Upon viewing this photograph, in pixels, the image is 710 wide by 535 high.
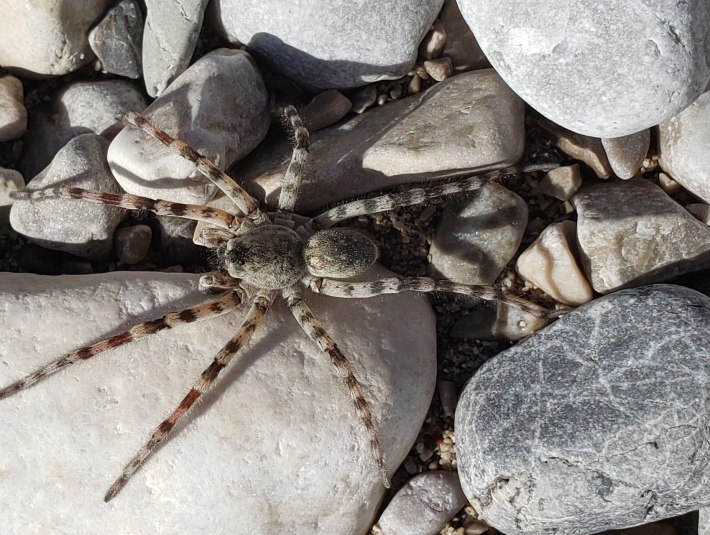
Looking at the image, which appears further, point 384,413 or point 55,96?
point 55,96

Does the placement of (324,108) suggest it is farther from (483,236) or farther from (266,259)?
(483,236)

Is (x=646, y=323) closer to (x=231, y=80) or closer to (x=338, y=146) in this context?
(x=338, y=146)

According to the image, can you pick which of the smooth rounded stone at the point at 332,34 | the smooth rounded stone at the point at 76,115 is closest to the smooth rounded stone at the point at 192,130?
the smooth rounded stone at the point at 332,34

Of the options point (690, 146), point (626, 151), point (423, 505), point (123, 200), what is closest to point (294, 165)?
point (123, 200)

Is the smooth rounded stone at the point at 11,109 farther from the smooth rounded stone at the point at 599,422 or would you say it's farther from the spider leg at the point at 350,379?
the smooth rounded stone at the point at 599,422

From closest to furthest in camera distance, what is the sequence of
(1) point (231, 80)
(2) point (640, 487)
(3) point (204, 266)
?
(2) point (640, 487) < (1) point (231, 80) < (3) point (204, 266)

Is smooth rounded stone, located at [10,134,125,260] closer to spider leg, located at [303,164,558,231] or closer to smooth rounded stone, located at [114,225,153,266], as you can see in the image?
smooth rounded stone, located at [114,225,153,266]

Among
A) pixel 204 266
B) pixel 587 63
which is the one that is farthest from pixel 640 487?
pixel 204 266
